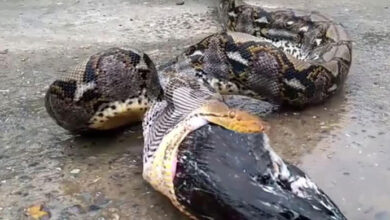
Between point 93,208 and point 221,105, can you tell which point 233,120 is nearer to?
point 221,105

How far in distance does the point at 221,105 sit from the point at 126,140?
1134mm

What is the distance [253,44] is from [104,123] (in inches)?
48.2

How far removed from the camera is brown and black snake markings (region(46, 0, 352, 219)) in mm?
2580

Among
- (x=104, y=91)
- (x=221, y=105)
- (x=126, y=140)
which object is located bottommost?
(x=126, y=140)

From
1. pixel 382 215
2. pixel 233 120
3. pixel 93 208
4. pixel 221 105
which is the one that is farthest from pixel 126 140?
pixel 382 215

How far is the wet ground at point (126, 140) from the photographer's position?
331 cm

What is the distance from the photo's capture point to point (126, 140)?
4031 mm

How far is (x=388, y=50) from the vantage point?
577cm

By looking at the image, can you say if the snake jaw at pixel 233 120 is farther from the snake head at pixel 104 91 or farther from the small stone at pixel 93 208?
the snake head at pixel 104 91

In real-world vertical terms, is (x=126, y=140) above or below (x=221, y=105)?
below

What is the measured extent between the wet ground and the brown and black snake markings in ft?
0.58

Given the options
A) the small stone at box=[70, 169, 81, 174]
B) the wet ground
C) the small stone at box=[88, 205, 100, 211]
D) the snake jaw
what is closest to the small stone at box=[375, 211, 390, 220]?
the wet ground

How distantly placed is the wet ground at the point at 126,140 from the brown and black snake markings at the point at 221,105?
7.0 inches

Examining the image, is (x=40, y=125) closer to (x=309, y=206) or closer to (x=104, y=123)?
(x=104, y=123)
